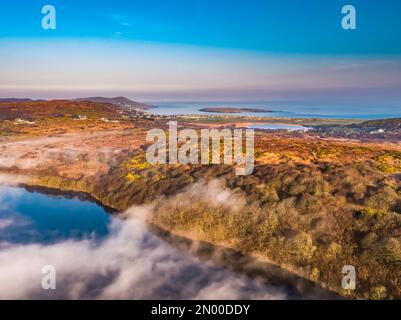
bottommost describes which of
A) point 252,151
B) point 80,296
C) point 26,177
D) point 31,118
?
point 80,296

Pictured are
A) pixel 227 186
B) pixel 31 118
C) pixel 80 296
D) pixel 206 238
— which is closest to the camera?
pixel 80 296

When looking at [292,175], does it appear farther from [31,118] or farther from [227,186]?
Result: [31,118]

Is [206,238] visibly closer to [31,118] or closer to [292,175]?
[292,175]

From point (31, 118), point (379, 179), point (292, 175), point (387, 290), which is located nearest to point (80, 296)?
point (387, 290)

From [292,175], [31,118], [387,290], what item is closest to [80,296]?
[387,290]
